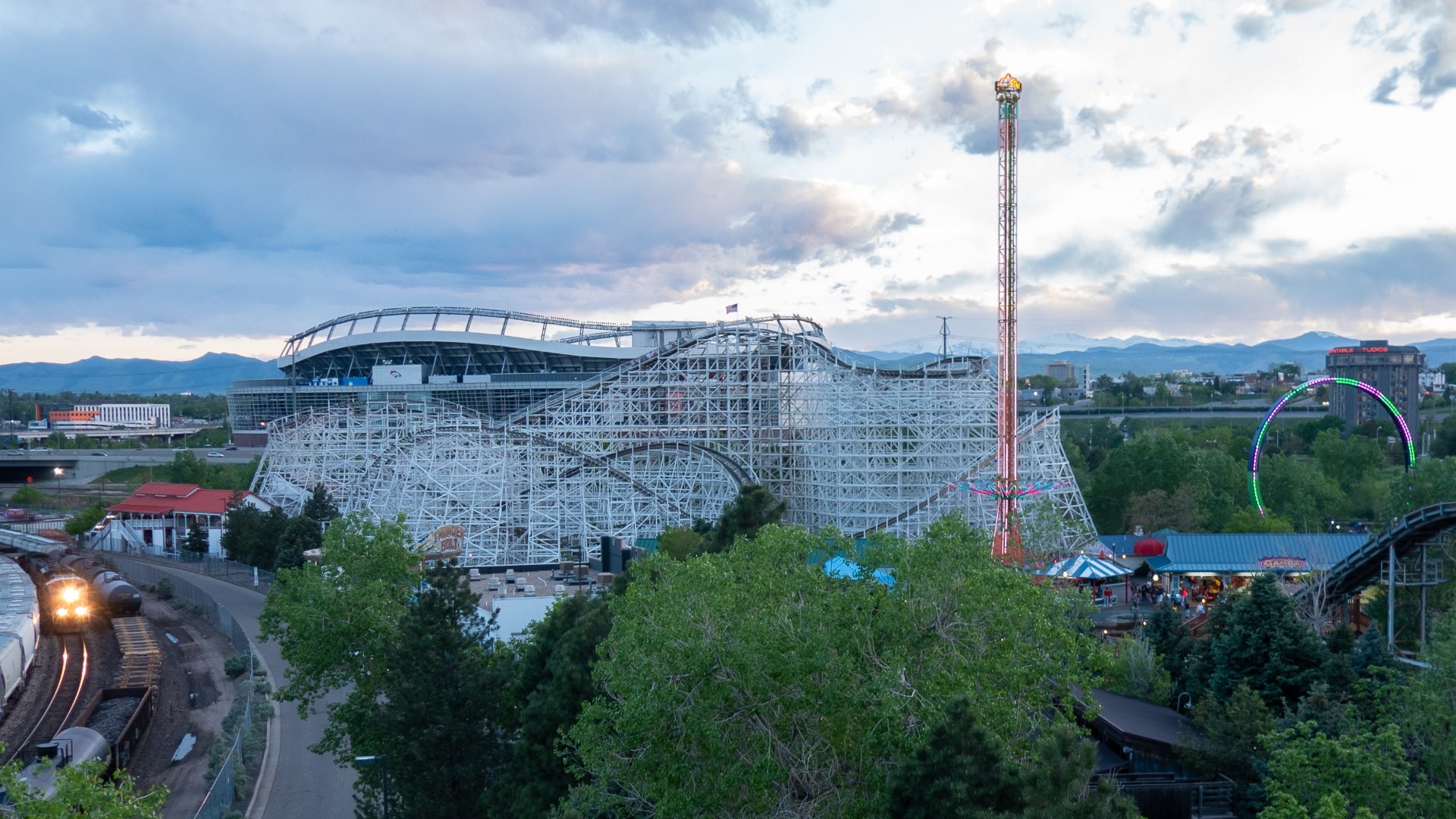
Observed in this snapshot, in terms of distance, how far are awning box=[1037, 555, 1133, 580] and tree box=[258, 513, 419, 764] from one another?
16.6 metres

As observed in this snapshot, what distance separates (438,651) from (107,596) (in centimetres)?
2301

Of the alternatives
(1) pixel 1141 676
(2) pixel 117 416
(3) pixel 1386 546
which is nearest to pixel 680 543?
(1) pixel 1141 676

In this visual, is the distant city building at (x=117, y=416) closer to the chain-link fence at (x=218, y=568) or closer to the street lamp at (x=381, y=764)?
the chain-link fence at (x=218, y=568)

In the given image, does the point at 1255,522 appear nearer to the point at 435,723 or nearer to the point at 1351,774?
the point at 1351,774

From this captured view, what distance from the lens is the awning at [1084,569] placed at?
2967 cm

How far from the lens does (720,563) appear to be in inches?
593

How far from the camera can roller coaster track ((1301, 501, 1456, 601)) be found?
2145cm

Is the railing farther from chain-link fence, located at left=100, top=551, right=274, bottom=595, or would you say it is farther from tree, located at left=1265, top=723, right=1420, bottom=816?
tree, located at left=1265, top=723, right=1420, bottom=816

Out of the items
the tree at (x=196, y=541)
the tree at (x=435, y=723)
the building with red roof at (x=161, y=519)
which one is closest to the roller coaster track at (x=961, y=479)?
the tree at (x=435, y=723)

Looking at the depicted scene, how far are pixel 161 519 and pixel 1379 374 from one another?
308ft

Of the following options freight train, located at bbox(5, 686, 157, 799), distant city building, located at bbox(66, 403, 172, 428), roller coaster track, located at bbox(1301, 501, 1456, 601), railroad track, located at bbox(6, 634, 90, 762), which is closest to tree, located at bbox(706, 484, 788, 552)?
roller coaster track, located at bbox(1301, 501, 1456, 601)

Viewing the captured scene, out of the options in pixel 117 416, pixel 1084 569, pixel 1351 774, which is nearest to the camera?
pixel 1351 774

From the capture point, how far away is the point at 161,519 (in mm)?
51625

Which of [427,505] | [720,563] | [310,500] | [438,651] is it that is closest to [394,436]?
[310,500]
